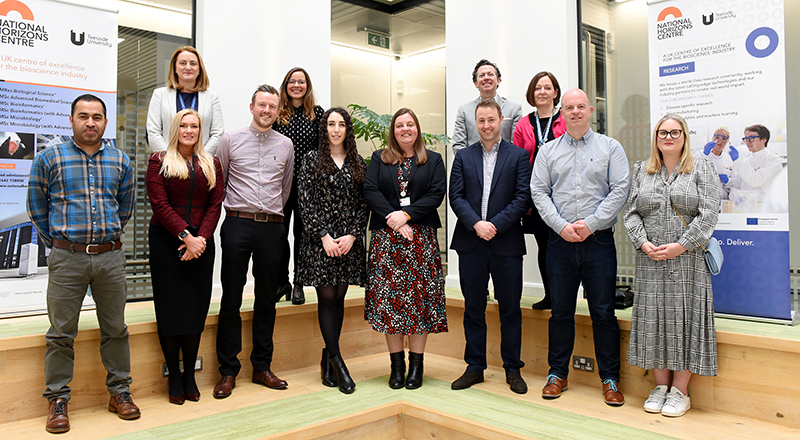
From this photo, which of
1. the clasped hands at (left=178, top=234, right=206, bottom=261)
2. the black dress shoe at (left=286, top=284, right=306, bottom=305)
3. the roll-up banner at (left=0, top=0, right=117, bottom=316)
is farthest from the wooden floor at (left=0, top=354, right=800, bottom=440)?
the roll-up banner at (left=0, top=0, right=117, bottom=316)

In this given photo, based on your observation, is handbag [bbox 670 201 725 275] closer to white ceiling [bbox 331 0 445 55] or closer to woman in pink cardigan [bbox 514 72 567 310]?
woman in pink cardigan [bbox 514 72 567 310]

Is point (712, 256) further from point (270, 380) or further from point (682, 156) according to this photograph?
point (270, 380)

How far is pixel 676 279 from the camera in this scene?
2.97 meters

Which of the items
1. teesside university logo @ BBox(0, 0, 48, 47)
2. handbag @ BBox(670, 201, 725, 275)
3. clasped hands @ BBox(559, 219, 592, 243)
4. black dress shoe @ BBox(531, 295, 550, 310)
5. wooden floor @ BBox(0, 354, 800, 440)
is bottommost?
wooden floor @ BBox(0, 354, 800, 440)

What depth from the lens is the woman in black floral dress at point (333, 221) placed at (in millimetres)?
3367

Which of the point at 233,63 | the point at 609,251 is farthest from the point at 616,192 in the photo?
the point at 233,63

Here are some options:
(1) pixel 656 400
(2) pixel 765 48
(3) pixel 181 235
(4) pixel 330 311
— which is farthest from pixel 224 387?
(2) pixel 765 48

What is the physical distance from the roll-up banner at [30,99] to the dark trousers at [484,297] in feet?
9.32

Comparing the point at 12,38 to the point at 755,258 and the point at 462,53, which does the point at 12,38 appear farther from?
Result: the point at 755,258

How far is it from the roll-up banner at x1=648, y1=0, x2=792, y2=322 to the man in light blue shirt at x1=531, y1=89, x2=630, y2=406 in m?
0.80

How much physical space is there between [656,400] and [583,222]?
1.05 meters

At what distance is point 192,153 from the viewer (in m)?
3.19

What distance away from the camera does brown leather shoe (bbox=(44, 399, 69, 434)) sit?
2758 mm

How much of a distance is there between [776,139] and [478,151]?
Result: 1771 millimetres
